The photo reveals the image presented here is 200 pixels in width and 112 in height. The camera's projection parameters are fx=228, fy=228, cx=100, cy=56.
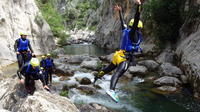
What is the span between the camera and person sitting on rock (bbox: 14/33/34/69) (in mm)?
9602

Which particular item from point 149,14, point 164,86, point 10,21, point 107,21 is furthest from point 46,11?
point 164,86

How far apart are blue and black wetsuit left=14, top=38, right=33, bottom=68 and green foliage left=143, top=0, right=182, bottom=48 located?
14.5m

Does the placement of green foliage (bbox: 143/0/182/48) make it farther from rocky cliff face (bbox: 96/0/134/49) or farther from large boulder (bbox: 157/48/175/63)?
rocky cliff face (bbox: 96/0/134/49)

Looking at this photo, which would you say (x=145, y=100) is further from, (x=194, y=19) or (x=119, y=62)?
(x=194, y=19)

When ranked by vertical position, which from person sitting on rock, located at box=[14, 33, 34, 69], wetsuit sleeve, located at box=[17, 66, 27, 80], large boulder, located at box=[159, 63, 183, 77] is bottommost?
large boulder, located at box=[159, 63, 183, 77]

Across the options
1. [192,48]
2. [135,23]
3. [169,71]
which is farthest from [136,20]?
[169,71]

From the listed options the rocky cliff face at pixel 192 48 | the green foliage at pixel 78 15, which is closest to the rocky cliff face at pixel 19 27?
the rocky cliff face at pixel 192 48

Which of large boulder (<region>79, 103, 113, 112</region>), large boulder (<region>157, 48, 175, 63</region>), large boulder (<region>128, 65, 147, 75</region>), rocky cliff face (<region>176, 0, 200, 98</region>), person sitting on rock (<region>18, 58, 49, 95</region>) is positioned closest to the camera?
person sitting on rock (<region>18, 58, 49, 95</region>)

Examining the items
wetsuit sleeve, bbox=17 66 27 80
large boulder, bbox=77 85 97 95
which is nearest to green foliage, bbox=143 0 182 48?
large boulder, bbox=77 85 97 95

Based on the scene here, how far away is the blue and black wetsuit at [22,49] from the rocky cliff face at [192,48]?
29.1 feet

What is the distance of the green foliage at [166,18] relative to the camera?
20.8m

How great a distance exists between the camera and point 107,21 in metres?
42.1

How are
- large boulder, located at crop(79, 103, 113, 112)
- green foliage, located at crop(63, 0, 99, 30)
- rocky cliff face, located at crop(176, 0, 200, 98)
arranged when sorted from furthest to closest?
green foliage, located at crop(63, 0, 99, 30) → rocky cliff face, located at crop(176, 0, 200, 98) → large boulder, located at crop(79, 103, 113, 112)

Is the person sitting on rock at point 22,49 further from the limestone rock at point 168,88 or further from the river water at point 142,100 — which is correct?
the limestone rock at point 168,88
